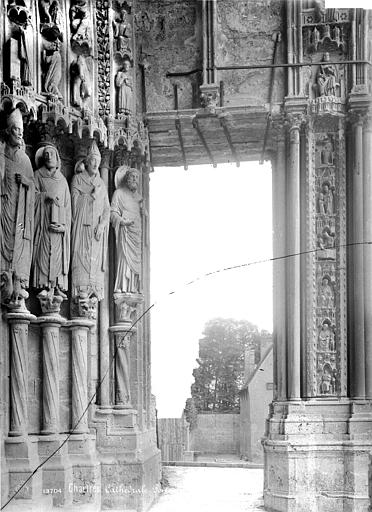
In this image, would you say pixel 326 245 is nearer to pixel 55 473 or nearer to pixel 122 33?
pixel 122 33

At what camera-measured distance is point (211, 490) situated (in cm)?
1174

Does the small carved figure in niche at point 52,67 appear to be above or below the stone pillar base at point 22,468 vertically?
above

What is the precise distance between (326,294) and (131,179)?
8.49 ft

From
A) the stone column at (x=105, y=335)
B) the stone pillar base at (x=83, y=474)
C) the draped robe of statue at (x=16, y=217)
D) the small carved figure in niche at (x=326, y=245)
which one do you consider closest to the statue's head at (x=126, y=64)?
the stone column at (x=105, y=335)

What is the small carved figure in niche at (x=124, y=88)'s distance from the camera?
10703mm

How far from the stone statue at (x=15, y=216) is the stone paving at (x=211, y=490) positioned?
312 cm

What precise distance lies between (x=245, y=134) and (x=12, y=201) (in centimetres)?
341

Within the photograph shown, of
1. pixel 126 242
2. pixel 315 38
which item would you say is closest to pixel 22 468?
pixel 126 242

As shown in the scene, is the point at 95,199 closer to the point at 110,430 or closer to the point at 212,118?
the point at 212,118

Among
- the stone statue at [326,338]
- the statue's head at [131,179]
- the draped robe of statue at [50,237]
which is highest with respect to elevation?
the statue's head at [131,179]

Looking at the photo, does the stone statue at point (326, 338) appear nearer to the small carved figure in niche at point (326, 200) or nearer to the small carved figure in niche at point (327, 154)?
the small carved figure in niche at point (326, 200)

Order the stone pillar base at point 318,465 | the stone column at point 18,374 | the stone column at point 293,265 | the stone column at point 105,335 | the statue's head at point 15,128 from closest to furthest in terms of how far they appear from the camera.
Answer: the stone column at point 18,374 → the statue's head at point 15,128 → the stone pillar base at point 318,465 → the stone column at point 105,335 → the stone column at point 293,265

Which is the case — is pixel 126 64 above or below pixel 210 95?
above

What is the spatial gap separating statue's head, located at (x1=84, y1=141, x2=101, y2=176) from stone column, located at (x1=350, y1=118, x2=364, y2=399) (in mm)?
2935
